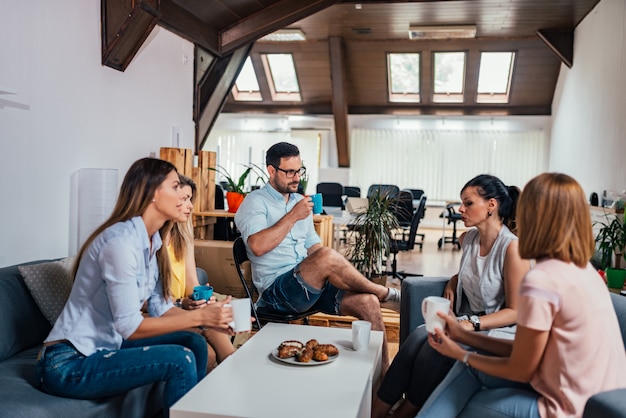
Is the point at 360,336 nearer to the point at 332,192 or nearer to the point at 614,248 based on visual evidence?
the point at 614,248

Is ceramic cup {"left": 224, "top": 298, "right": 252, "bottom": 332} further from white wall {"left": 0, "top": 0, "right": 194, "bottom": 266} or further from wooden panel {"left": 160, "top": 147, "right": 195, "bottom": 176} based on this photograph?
wooden panel {"left": 160, "top": 147, "right": 195, "bottom": 176}

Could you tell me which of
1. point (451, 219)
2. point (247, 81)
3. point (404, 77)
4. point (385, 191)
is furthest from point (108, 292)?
point (247, 81)

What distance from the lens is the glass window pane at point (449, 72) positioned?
10.7 metres

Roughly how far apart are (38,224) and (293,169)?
1.48 metres

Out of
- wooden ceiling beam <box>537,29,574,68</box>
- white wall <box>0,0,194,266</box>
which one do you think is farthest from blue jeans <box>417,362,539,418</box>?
wooden ceiling beam <box>537,29,574,68</box>

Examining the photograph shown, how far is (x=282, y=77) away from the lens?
11.7m

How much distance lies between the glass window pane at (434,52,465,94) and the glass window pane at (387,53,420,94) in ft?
1.17

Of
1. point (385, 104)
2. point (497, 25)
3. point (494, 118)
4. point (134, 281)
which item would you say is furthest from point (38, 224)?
point (494, 118)

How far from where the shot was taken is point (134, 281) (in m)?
2.04

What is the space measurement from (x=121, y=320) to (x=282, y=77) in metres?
10.1

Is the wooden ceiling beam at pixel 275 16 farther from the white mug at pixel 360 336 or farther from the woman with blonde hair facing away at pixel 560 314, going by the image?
the woman with blonde hair facing away at pixel 560 314

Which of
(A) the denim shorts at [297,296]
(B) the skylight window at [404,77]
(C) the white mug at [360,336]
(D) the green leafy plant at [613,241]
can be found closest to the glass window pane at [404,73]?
(B) the skylight window at [404,77]

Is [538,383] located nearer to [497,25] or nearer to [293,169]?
[293,169]

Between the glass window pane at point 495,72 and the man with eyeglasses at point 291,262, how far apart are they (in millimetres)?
8179
